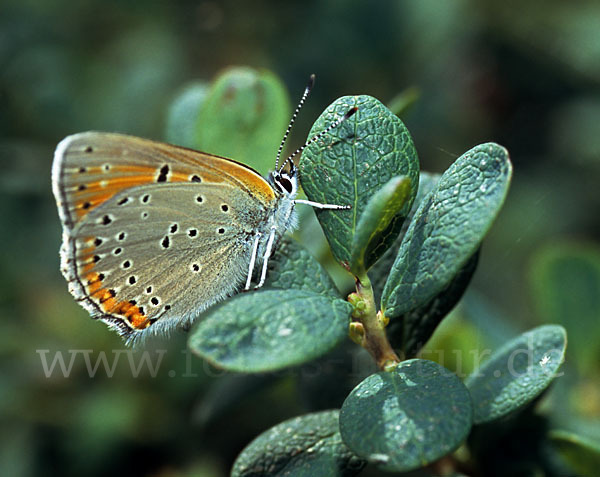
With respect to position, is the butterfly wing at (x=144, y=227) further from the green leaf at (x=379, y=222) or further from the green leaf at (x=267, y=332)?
the green leaf at (x=267, y=332)

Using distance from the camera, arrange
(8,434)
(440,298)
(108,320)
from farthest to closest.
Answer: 1. (8,434)
2. (108,320)
3. (440,298)

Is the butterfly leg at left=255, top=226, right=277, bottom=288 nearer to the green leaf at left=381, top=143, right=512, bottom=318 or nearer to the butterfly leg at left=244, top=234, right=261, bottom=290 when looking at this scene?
the butterfly leg at left=244, top=234, right=261, bottom=290

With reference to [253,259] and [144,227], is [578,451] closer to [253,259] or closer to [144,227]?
[253,259]

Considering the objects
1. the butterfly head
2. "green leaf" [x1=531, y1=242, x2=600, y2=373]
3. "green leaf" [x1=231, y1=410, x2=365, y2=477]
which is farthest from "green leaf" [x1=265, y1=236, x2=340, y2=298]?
"green leaf" [x1=531, y1=242, x2=600, y2=373]

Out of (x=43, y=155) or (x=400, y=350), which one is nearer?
(x=400, y=350)

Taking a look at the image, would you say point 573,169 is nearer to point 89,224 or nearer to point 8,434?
point 89,224

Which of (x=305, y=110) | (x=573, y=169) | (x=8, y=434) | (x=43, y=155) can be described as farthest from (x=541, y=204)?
(x=8, y=434)
